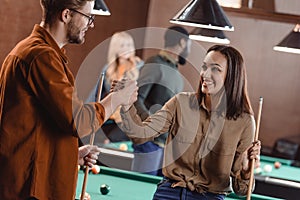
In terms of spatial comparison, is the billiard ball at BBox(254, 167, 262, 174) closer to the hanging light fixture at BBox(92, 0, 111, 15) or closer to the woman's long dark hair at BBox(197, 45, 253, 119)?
the hanging light fixture at BBox(92, 0, 111, 15)

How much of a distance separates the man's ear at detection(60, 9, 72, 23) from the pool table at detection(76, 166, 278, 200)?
1.13 m

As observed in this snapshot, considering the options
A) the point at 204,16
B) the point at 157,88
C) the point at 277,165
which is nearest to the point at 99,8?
the point at 204,16

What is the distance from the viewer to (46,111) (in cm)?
244

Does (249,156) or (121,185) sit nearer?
(249,156)

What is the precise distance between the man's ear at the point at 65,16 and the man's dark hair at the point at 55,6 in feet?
0.04

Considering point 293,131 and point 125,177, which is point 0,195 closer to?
point 125,177

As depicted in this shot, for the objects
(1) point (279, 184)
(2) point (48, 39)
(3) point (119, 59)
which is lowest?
(1) point (279, 184)

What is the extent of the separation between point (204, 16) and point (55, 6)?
1011 millimetres

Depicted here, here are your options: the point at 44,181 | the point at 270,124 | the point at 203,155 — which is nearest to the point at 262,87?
the point at 270,124

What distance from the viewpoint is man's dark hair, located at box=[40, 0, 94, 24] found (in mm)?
2502

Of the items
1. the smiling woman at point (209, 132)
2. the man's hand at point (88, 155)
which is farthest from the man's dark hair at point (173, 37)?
the man's hand at point (88, 155)

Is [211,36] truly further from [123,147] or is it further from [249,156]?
[249,156]

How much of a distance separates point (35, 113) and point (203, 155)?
0.90m

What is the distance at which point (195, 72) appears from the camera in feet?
27.0
